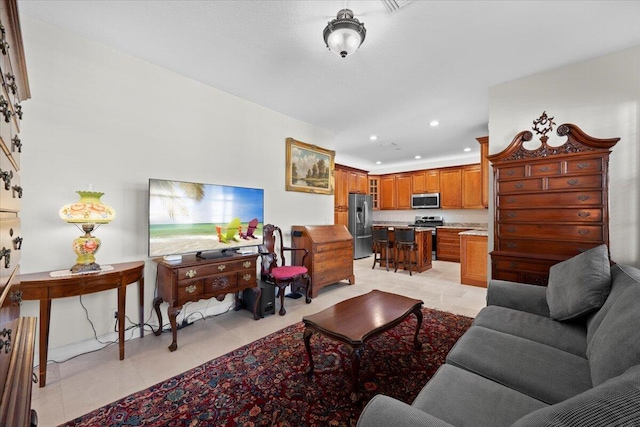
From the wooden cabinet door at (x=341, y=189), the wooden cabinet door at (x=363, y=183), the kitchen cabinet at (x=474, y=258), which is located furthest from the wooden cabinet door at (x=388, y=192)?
the kitchen cabinet at (x=474, y=258)

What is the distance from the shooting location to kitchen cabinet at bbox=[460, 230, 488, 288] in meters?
4.09

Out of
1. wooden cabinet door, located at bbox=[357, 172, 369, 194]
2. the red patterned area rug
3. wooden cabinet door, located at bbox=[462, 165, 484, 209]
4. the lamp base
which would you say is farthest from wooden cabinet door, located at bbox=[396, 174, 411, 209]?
the lamp base

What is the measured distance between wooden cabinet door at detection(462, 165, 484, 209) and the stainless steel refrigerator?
2352 millimetres

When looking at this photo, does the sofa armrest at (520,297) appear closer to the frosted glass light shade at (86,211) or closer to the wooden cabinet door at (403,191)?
the frosted glass light shade at (86,211)

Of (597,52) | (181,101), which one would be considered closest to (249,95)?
A: (181,101)

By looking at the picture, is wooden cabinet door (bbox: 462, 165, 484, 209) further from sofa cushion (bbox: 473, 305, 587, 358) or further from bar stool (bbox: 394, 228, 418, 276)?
sofa cushion (bbox: 473, 305, 587, 358)

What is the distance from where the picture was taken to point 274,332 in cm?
259

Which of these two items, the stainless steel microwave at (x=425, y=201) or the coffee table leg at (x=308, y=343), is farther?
Result: the stainless steel microwave at (x=425, y=201)

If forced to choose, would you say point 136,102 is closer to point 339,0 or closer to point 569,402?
point 339,0

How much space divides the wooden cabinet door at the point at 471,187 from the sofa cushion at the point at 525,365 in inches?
214

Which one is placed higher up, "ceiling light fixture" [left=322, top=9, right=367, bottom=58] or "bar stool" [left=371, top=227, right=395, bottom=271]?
"ceiling light fixture" [left=322, top=9, right=367, bottom=58]

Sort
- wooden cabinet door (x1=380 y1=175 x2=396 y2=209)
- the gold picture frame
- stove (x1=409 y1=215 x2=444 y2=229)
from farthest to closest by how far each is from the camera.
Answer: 1. wooden cabinet door (x1=380 y1=175 x2=396 y2=209)
2. stove (x1=409 y1=215 x2=444 y2=229)
3. the gold picture frame

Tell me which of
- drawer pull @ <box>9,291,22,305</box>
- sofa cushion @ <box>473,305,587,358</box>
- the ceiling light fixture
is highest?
the ceiling light fixture

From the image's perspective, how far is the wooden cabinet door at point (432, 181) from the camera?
688 cm
